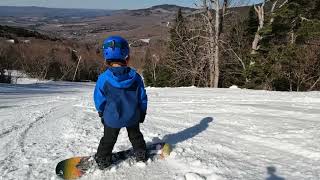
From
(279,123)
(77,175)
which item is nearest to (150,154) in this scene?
(77,175)

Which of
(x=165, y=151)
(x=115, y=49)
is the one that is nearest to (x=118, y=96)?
(x=115, y=49)

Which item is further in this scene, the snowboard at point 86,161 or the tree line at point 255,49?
the tree line at point 255,49

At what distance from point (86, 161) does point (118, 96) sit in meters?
0.81

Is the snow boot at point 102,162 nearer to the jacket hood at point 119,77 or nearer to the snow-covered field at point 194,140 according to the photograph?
the snow-covered field at point 194,140

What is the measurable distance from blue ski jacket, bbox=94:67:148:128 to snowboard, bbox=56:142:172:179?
1.54ft

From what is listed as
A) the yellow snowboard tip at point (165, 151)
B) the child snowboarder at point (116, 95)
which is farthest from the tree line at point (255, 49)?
the child snowboarder at point (116, 95)

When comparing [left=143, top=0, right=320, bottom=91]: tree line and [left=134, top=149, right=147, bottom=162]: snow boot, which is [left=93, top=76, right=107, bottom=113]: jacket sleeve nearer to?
[left=134, top=149, right=147, bottom=162]: snow boot

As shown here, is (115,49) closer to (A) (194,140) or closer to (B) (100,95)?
(B) (100,95)

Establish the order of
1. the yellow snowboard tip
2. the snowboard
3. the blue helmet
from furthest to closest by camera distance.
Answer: the yellow snowboard tip < the blue helmet < the snowboard

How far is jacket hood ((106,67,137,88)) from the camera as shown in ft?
15.0

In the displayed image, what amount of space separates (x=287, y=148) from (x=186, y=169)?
157 cm

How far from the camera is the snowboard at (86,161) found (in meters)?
4.41

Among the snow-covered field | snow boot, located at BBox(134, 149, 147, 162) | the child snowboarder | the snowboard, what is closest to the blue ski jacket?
the child snowboarder

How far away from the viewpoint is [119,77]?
4586 millimetres
